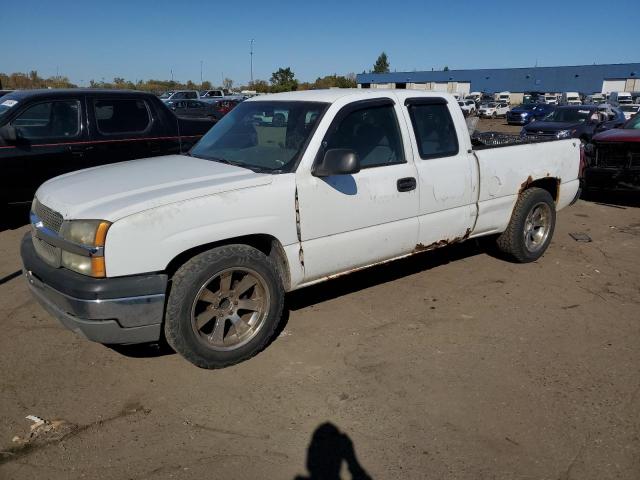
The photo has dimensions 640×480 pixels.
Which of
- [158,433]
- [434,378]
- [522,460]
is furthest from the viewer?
[434,378]

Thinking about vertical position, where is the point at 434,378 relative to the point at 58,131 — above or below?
below

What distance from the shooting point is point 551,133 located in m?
15.0

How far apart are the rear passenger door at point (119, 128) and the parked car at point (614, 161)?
23.6 ft

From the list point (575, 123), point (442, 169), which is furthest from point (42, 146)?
point (575, 123)

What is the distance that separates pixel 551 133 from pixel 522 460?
45.8 ft

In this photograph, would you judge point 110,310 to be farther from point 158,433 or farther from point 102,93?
point 102,93

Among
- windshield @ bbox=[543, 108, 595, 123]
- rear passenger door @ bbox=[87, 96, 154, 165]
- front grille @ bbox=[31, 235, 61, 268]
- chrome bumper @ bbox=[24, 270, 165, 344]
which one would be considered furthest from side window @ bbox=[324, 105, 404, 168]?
windshield @ bbox=[543, 108, 595, 123]

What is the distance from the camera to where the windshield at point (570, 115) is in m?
16.0

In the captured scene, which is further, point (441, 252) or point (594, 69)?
point (594, 69)

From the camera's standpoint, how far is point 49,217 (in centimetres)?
353

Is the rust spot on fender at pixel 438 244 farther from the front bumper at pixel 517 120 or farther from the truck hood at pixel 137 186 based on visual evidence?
the front bumper at pixel 517 120

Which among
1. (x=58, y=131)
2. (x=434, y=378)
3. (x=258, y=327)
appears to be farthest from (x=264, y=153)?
(x=58, y=131)

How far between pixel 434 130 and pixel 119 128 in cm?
456

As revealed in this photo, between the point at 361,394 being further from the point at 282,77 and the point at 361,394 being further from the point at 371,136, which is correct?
the point at 282,77
